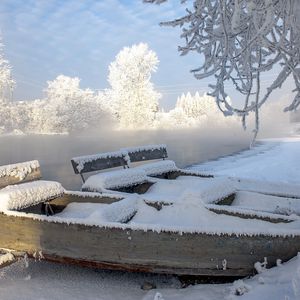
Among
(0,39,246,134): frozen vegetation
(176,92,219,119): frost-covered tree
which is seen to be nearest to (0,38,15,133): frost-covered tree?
(0,39,246,134): frozen vegetation

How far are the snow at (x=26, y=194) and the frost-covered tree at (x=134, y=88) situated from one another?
55.4 meters

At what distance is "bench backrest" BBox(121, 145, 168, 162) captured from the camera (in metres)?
7.92

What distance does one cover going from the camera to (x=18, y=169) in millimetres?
5504

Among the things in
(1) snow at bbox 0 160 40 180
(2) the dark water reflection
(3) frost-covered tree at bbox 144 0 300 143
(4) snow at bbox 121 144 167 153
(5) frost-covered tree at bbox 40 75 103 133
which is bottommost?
(2) the dark water reflection

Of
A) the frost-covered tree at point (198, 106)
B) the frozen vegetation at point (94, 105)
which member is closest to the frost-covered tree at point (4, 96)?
the frozen vegetation at point (94, 105)

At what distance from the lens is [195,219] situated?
4332 millimetres

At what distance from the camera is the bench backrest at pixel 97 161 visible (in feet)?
22.1

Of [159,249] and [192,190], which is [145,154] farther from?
[159,249]

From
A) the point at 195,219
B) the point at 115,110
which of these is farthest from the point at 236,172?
the point at 115,110

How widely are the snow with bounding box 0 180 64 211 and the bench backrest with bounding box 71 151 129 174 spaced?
61.7 inches

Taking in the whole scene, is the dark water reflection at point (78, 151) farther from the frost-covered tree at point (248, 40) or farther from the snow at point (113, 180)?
the frost-covered tree at point (248, 40)

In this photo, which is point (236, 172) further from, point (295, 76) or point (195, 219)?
point (295, 76)

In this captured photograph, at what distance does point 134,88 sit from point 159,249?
5769 cm

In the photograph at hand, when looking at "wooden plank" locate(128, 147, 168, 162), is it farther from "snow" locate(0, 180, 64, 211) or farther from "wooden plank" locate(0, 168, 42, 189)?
"snow" locate(0, 180, 64, 211)
